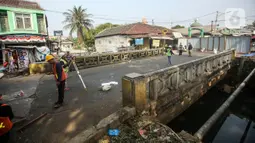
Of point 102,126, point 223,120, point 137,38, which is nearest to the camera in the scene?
point 102,126

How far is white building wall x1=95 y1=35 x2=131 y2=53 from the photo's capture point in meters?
21.1

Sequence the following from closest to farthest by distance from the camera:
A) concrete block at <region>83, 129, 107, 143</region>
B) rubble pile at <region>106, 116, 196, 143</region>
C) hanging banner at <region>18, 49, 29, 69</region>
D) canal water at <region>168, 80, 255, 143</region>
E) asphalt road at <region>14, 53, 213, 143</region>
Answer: concrete block at <region>83, 129, 107, 143</region>, rubble pile at <region>106, 116, 196, 143</region>, asphalt road at <region>14, 53, 213, 143</region>, canal water at <region>168, 80, 255, 143</region>, hanging banner at <region>18, 49, 29, 69</region>

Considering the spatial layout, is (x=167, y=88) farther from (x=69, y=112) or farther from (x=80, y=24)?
(x=80, y=24)

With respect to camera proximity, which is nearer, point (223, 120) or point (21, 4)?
point (223, 120)

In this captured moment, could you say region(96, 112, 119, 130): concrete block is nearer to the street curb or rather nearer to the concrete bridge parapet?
the street curb

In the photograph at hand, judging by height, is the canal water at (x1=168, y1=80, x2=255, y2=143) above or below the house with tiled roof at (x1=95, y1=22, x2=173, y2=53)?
below

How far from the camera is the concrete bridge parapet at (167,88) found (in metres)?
3.50

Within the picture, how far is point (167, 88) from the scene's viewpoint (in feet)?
14.7

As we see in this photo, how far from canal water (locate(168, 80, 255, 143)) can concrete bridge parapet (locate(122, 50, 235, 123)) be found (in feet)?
2.68

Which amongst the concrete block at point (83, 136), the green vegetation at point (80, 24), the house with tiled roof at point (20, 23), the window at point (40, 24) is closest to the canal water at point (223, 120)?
the concrete block at point (83, 136)

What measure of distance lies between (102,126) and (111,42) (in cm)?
2222

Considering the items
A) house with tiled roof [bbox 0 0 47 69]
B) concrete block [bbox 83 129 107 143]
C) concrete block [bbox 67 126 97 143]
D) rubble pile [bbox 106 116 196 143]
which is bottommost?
Result: rubble pile [bbox 106 116 196 143]

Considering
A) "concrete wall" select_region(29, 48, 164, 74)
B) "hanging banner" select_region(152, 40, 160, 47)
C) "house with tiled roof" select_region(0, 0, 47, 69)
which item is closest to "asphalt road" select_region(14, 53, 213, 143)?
"concrete wall" select_region(29, 48, 164, 74)

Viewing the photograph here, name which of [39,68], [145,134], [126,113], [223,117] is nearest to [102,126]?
[126,113]
